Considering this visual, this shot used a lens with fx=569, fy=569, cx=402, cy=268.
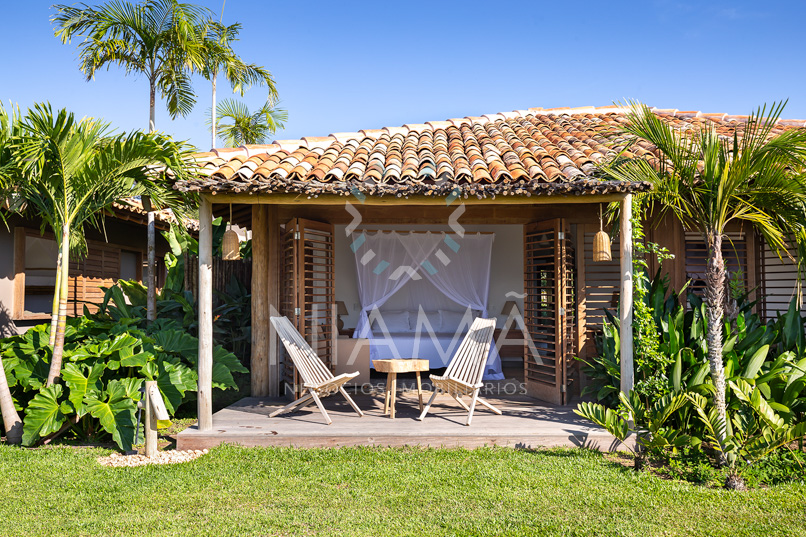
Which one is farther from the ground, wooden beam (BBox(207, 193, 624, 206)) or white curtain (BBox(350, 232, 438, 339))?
wooden beam (BBox(207, 193, 624, 206))

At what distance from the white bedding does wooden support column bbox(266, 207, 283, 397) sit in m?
2.01

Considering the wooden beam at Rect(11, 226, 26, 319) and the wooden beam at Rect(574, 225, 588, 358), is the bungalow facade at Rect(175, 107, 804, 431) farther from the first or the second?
the wooden beam at Rect(11, 226, 26, 319)

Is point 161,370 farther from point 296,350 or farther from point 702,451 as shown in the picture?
point 702,451

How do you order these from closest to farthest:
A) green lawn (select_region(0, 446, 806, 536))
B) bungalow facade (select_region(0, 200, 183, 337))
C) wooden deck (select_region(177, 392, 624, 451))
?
1. green lawn (select_region(0, 446, 806, 536))
2. wooden deck (select_region(177, 392, 624, 451))
3. bungalow facade (select_region(0, 200, 183, 337))

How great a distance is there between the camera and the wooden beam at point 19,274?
7545 mm

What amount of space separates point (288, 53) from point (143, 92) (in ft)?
12.0

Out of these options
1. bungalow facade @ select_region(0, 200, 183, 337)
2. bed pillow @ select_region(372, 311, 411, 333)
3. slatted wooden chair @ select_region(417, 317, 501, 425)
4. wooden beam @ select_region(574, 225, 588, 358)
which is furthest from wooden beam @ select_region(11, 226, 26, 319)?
wooden beam @ select_region(574, 225, 588, 358)

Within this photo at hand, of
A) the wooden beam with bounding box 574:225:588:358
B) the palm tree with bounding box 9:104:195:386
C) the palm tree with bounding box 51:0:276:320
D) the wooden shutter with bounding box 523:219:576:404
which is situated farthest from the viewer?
the palm tree with bounding box 51:0:276:320

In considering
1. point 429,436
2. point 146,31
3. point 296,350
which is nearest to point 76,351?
point 296,350

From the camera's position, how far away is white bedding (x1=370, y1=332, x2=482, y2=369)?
28.4 feet

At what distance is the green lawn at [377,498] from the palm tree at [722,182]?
0.91 m

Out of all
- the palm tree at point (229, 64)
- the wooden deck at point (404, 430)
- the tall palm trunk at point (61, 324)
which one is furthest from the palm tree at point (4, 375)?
the palm tree at point (229, 64)

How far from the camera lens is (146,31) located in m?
7.80

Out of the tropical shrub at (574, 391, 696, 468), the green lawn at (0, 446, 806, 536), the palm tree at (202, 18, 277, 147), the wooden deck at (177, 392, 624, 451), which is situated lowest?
the green lawn at (0, 446, 806, 536)
